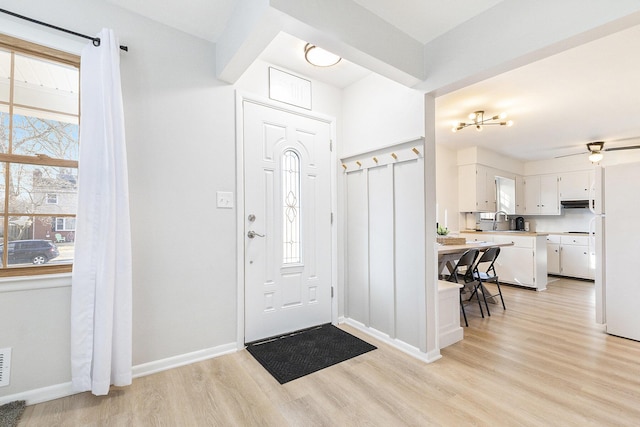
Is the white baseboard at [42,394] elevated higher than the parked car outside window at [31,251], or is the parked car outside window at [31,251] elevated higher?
the parked car outside window at [31,251]

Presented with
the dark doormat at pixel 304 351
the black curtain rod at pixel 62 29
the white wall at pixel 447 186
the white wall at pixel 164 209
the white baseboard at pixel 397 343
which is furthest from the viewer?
the white wall at pixel 447 186

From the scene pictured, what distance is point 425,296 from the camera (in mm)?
2287

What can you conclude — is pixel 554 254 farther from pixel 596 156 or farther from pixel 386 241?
pixel 386 241

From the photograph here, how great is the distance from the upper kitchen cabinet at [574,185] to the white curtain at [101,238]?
728 cm

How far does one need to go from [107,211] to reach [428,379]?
7.78 ft

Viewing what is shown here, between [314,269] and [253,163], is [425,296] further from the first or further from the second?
[253,163]

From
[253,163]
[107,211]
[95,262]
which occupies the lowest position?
[95,262]

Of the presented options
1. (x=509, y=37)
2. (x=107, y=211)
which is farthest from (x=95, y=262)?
(x=509, y=37)

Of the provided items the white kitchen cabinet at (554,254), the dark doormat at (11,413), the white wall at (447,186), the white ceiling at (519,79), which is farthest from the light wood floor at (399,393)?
the white kitchen cabinet at (554,254)

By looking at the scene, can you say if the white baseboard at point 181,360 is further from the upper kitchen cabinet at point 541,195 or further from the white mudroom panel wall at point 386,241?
the upper kitchen cabinet at point 541,195

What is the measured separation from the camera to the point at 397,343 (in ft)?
8.20

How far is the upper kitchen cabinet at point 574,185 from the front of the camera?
5.50 m

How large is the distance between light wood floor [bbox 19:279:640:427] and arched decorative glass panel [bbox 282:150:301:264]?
952mm

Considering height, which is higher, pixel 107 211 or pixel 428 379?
pixel 107 211
